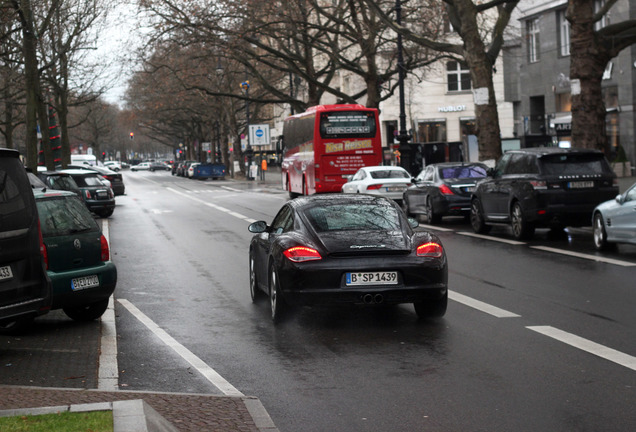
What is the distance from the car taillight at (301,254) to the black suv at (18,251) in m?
2.41

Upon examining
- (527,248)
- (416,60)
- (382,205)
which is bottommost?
(527,248)

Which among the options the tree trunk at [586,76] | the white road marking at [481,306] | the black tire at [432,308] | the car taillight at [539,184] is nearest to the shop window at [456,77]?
the tree trunk at [586,76]

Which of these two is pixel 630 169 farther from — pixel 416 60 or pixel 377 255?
pixel 377 255

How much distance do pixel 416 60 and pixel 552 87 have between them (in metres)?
8.54

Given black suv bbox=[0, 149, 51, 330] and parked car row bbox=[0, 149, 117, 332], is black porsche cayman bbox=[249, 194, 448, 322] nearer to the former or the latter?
parked car row bbox=[0, 149, 117, 332]

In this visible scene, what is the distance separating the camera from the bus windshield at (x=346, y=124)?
36438mm

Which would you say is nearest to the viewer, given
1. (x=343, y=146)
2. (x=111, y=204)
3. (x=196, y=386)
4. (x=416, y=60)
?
(x=196, y=386)

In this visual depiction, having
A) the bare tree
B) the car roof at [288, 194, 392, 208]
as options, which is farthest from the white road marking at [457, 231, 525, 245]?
the car roof at [288, 194, 392, 208]

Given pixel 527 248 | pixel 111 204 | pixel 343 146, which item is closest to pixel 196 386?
pixel 527 248

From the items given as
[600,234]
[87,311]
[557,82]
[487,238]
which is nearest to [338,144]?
[557,82]

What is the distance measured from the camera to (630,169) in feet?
136

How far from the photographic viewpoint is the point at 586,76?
2281cm

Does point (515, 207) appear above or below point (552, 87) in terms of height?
below

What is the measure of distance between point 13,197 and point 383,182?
21847 mm
